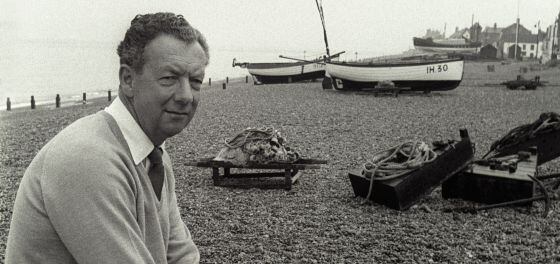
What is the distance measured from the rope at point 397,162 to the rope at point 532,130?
147cm

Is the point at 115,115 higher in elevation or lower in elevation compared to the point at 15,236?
higher

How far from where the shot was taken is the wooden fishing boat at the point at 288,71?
117ft

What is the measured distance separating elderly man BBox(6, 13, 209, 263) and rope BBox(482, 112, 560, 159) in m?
6.20

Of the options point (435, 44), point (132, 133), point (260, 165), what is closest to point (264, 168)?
point (260, 165)

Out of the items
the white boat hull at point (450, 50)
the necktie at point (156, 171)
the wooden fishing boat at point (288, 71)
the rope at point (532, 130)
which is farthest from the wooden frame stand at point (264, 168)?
the white boat hull at point (450, 50)

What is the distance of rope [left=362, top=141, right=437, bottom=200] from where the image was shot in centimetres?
604

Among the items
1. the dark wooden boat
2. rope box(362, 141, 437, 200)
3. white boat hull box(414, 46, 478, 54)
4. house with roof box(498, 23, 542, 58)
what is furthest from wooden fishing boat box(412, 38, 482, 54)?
rope box(362, 141, 437, 200)

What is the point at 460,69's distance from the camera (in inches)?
963

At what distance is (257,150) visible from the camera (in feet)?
23.2

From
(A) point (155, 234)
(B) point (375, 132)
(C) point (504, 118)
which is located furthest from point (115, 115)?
(C) point (504, 118)

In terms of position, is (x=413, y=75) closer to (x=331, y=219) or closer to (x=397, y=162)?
(x=397, y=162)

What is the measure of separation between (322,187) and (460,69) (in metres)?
19.2

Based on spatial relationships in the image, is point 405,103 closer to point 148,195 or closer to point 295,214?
point 295,214

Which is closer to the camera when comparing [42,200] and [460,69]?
[42,200]
